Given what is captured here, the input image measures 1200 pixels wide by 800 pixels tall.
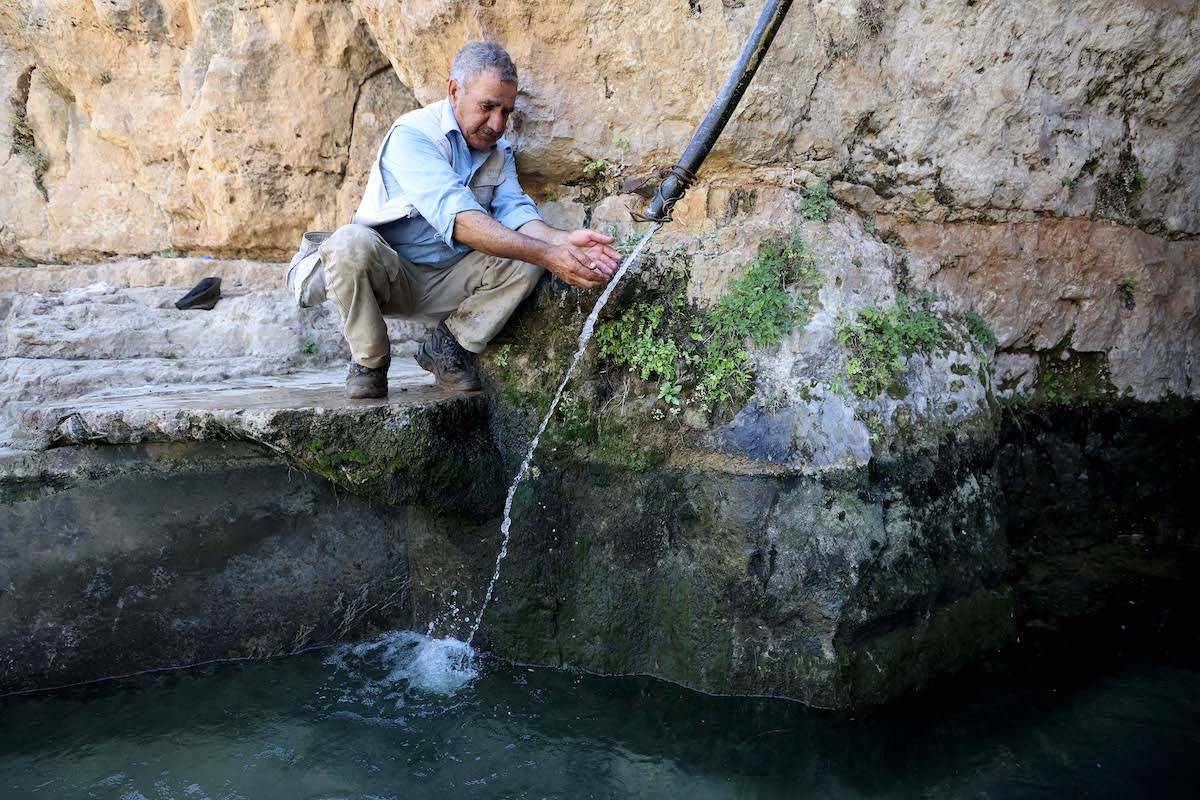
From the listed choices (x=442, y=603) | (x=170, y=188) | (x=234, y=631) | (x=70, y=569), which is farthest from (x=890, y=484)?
(x=170, y=188)

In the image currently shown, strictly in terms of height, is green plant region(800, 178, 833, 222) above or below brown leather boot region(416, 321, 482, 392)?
above

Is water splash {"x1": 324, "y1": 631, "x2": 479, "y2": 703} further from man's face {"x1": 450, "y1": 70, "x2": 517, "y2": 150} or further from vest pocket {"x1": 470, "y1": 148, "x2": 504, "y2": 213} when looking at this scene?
man's face {"x1": 450, "y1": 70, "x2": 517, "y2": 150}

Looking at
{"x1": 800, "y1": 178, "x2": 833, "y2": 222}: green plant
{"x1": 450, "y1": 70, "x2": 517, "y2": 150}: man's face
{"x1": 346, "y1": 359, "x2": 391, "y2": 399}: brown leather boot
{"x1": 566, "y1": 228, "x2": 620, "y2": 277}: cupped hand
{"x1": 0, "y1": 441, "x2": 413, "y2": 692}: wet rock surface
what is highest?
{"x1": 450, "y1": 70, "x2": 517, "y2": 150}: man's face

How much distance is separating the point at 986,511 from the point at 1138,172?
1828 millimetres

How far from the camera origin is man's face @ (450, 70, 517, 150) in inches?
130

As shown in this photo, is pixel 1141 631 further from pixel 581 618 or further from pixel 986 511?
pixel 581 618

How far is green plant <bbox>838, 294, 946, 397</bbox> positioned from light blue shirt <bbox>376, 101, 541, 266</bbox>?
139cm

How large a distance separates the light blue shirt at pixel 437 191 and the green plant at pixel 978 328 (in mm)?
1923

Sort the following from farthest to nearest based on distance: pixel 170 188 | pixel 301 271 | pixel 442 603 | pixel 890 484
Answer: pixel 170 188, pixel 442 603, pixel 301 271, pixel 890 484

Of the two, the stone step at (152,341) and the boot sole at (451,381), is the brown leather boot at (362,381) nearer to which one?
the boot sole at (451,381)

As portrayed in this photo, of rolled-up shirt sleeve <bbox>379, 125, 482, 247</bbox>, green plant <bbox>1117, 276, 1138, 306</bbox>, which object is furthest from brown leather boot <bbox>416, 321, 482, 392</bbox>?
green plant <bbox>1117, 276, 1138, 306</bbox>

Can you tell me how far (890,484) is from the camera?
3.12m

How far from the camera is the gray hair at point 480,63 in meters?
3.29

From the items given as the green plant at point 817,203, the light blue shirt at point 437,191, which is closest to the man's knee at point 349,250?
the light blue shirt at point 437,191
